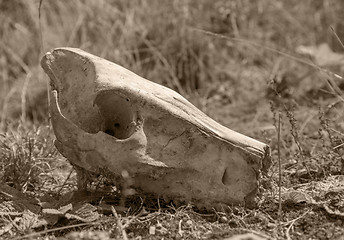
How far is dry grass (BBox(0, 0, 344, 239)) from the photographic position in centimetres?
273

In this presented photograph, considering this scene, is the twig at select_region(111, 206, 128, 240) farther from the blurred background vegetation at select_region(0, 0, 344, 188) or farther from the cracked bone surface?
the blurred background vegetation at select_region(0, 0, 344, 188)

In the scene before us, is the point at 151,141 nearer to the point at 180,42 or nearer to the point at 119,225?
Answer: the point at 119,225

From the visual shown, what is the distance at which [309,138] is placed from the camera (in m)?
3.18

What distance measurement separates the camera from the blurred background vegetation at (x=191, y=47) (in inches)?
159

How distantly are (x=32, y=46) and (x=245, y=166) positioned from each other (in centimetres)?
288

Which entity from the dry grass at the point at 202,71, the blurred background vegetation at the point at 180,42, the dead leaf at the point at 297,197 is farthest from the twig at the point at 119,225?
the blurred background vegetation at the point at 180,42

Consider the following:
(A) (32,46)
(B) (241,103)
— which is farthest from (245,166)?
(A) (32,46)

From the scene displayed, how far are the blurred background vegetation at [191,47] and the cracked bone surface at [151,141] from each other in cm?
130

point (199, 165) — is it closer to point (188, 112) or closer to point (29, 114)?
point (188, 112)

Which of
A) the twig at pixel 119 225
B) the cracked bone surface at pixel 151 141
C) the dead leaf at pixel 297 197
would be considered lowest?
the twig at pixel 119 225

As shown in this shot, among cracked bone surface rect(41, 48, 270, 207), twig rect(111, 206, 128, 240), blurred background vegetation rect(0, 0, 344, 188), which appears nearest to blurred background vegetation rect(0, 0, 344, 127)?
blurred background vegetation rect(0, 0, 344, 188)

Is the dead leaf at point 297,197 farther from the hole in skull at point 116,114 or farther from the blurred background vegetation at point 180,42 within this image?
the blurred background vegetation at point 180,42

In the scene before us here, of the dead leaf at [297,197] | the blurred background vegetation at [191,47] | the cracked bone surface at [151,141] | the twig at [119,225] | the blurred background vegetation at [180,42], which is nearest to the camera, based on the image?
the twig at [119,225]

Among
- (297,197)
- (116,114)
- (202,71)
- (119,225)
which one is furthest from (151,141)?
(202,71)
